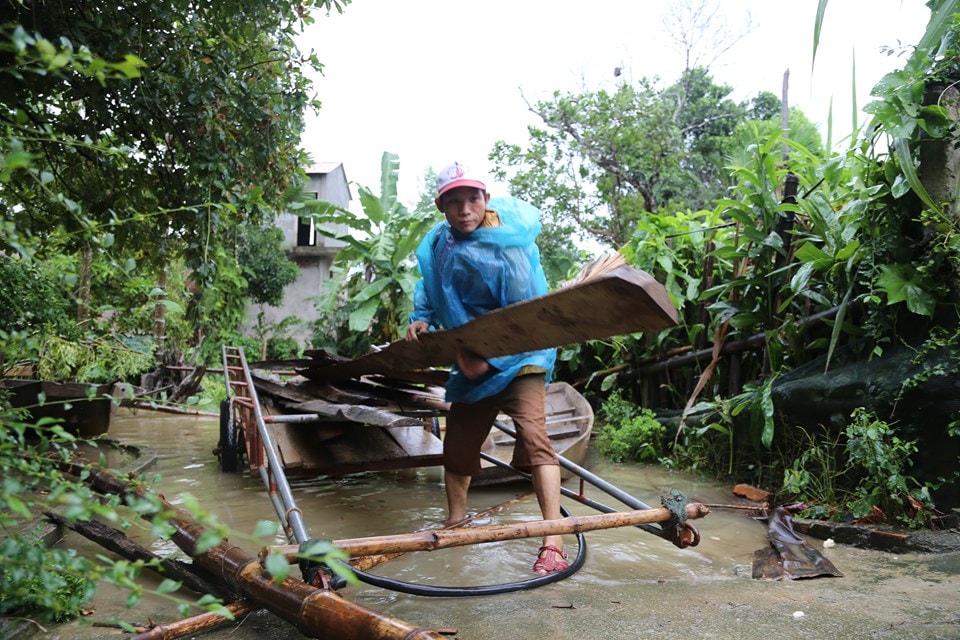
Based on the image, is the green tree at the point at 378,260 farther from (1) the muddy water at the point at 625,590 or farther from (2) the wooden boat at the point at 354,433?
(1) the muddy water at the point at 625,590

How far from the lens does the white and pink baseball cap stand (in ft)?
9.43

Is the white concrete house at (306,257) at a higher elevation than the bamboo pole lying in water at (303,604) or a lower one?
higher

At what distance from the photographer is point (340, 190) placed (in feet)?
92.2

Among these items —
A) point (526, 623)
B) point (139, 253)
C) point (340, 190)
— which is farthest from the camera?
point (340, 190)

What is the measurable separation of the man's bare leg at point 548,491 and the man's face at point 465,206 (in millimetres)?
1107

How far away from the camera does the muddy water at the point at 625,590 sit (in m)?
2.12

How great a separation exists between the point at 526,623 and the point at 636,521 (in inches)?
22.8

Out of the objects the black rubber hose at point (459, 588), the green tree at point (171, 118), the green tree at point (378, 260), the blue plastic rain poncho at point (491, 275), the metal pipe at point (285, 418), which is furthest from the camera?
the green tree at point (378, 260)

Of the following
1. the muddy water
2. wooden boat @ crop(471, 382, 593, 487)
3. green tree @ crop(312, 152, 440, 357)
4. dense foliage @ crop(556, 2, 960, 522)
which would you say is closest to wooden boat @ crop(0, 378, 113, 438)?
the muddy water

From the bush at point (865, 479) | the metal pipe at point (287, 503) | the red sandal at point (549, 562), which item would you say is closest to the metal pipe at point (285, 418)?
the metal pipe at point (287, 503)

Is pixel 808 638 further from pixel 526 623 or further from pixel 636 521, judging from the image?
pixel 526 623

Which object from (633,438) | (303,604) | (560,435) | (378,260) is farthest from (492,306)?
(378,260)

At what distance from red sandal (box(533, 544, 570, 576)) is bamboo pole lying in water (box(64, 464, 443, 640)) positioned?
1112mm

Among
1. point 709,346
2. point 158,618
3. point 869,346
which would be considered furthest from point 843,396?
point 158,618
